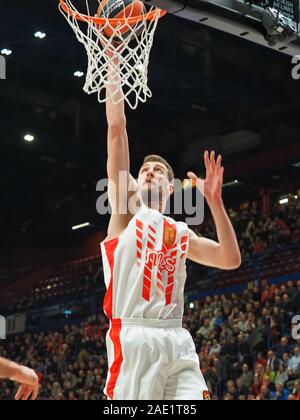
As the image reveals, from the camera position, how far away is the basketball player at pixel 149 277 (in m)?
4.19

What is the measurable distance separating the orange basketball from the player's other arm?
4.02ft

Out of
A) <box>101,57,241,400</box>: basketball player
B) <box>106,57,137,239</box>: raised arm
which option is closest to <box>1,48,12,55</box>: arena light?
<box>101,57,241,400</box>: basketball player

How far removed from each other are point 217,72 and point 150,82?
156 centimetres

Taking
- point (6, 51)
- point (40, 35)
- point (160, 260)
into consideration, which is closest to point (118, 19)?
point (160, 260)

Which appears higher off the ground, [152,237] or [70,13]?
[70,13]

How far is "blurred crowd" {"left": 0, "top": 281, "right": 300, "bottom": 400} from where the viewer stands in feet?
44.6

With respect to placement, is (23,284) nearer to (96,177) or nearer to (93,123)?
(96,177)

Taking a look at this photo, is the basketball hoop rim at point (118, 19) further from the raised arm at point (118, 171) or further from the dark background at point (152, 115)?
the dark background at point (152, 115)

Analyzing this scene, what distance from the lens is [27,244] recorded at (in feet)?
89.4

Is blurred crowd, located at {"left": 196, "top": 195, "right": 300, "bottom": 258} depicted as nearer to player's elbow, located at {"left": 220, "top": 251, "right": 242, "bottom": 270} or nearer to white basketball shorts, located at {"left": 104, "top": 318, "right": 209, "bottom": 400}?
player's elbow, located at {"left": 220, "top": 251, "right": 242, "bottom": 270}

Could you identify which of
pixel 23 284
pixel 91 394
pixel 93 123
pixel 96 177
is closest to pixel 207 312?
pixel 91 394

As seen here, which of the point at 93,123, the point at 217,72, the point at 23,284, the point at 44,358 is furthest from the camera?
the point at 23,284

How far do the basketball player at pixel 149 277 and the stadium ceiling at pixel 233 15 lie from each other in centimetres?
100
